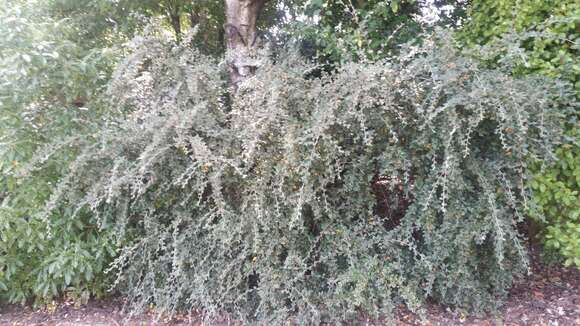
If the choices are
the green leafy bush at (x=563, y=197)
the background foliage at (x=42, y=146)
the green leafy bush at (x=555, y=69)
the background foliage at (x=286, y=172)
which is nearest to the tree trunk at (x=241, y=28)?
the background foliage at (x=286, y=172)

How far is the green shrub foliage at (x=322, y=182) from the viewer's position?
2.49m

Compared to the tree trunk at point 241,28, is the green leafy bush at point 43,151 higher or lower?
lower

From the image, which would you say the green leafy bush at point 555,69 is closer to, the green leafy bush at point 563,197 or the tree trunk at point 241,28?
the green leafy bush at point 563,197

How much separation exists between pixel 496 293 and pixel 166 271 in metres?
2.48

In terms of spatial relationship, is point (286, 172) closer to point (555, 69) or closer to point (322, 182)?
point (322, 182)

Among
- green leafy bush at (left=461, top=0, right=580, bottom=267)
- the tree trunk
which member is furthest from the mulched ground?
the tree trunk

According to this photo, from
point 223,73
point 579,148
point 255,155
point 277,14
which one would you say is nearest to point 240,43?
point 223,73

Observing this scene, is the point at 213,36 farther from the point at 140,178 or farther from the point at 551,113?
the point at 551,113

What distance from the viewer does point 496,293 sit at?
111 inches

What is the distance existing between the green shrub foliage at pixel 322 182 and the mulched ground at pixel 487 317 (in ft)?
0.40

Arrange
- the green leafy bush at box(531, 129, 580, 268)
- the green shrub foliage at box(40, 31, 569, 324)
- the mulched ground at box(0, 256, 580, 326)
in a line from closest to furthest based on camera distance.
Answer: the green shrub foliage at box(40, 31, 569, 324) < the green leafy bush at box(531, 129, 580, 268) < the mulched ground at box(0, 256, 580, 326)

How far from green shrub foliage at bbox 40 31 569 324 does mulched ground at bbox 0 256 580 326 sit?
123 millimetres

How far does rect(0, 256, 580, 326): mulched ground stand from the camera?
9.05 ft

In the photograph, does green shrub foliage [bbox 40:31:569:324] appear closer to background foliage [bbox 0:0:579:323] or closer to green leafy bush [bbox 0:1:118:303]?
background foliage [bbox 0:0:579:323]
